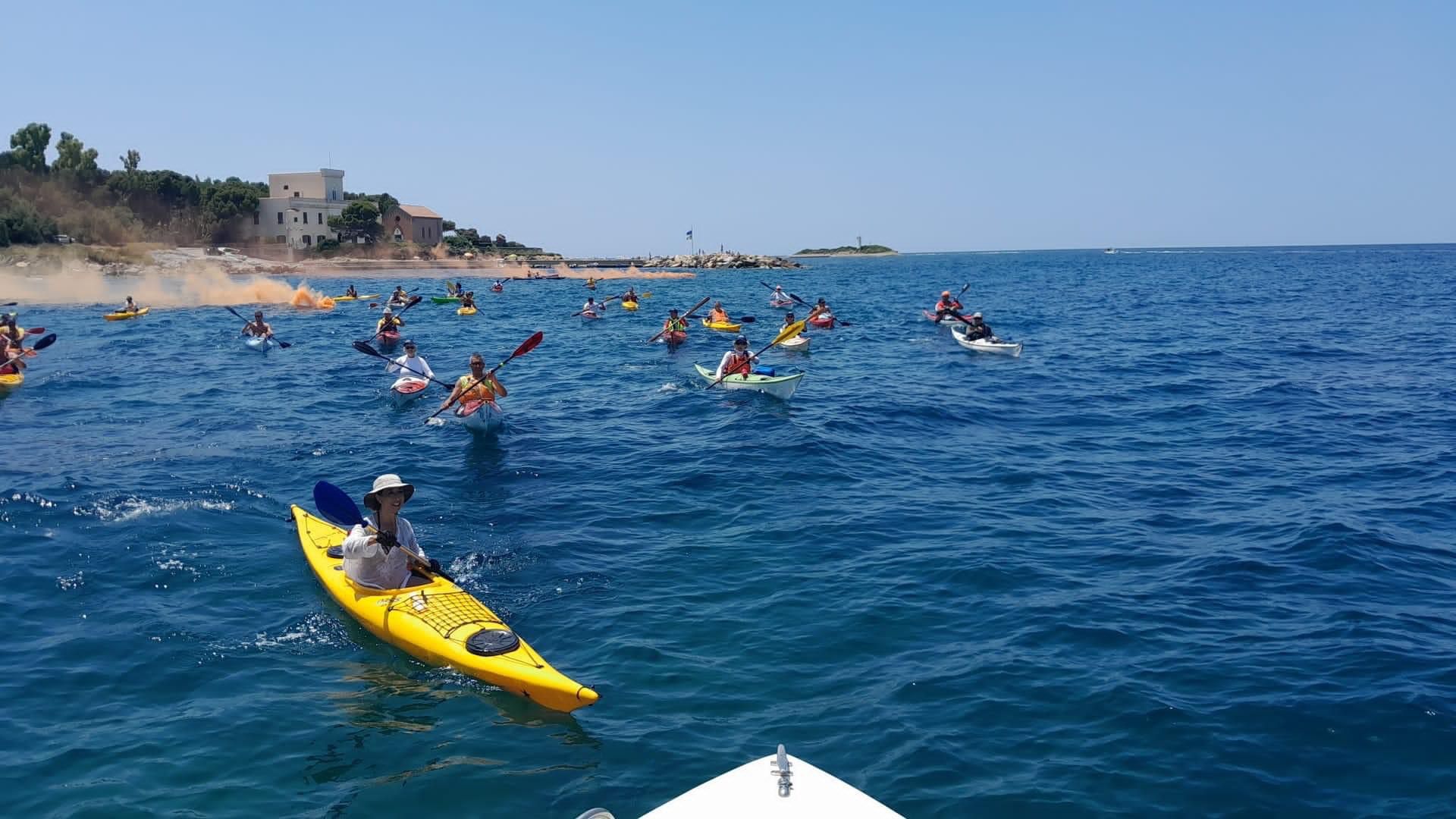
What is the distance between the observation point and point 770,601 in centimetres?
980

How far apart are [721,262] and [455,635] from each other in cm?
10985

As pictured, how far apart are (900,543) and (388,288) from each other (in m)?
57.5

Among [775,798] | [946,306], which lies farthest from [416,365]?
[946,306]

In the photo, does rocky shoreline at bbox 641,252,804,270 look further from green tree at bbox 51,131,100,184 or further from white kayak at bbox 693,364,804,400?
white kayak at bbox 693,364,804,400

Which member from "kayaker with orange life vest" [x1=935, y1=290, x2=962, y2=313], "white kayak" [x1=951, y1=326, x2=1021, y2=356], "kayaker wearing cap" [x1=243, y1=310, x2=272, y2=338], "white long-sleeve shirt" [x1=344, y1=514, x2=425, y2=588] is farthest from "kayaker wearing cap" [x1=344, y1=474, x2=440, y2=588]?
"kayaker with orange life vest" [x1=935, y1=290, x2=962, y2=313]

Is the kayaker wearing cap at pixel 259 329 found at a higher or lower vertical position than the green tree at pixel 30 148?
lower

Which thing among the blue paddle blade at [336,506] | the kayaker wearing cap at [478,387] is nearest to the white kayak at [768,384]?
the kayaker wearing cap at [478,387]

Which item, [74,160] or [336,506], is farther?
[74,160]

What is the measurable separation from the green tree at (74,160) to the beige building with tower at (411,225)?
25.7 metres

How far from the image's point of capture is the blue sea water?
673 centimetres

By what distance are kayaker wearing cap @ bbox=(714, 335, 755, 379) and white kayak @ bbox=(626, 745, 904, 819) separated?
16.5 m

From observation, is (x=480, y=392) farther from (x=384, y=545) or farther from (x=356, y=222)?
(x=356, y=222)

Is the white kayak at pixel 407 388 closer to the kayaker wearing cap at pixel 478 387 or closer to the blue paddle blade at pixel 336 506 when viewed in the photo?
the kayaker wearing cap at pixel 478 387

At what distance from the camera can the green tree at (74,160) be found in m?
84.6
